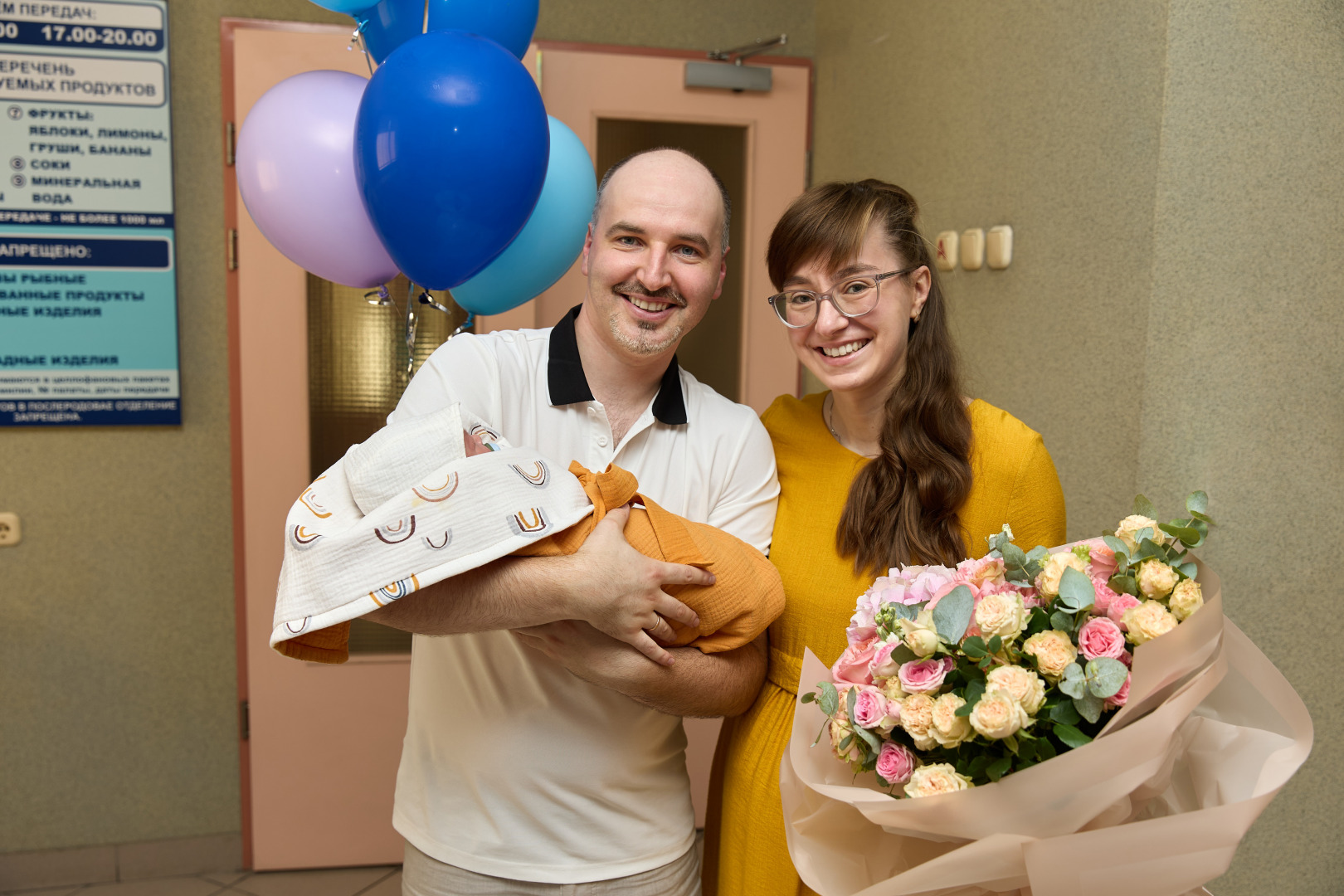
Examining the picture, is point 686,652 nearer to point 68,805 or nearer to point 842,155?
point 842,155

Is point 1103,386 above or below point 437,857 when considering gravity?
above

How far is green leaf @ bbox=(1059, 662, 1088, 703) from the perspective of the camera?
0.75 m

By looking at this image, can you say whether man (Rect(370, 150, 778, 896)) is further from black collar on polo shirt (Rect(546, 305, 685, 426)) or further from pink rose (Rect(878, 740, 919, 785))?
pink rose (Rect(878, 740, 919, 785))

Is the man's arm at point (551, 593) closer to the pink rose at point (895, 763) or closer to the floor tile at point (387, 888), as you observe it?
the pink rose at point (895, 763)

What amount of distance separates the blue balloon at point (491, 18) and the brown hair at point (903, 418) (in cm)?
64

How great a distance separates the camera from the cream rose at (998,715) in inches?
28.4

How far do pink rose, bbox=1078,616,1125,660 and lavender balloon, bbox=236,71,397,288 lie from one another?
50.7 inches

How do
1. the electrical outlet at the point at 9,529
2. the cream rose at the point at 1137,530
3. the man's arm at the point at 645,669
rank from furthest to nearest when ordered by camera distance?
the electrical outlet at the point at 9,529 → the man's arm at the point at 645,669 → the cream rose at the point at 1137,530

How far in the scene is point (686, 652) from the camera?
1.16 m

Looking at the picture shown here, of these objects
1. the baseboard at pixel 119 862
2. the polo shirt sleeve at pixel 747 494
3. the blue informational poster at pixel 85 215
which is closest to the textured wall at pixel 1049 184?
the polo shirt sleeve at pixel 747 494

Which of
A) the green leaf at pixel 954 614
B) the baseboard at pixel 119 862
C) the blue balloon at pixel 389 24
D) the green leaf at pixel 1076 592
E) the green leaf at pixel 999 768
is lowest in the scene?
the baseboard at pixel 119 862

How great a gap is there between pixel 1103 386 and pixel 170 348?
2522mm

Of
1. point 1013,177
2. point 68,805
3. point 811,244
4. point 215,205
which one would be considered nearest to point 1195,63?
point 1013,177

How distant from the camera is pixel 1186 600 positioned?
2.58 ft
